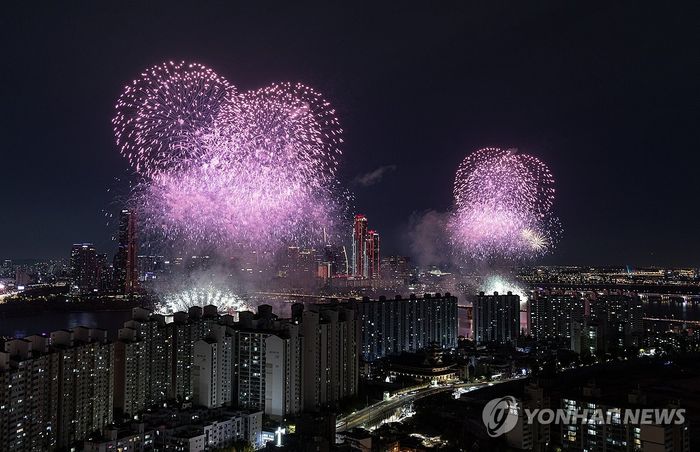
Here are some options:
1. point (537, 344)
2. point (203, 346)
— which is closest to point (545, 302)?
point (537, 344)

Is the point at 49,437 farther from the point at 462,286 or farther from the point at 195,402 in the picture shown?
the point at 462,286

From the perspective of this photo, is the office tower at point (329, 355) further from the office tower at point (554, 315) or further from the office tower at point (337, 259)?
the office tower at point (337, 259)

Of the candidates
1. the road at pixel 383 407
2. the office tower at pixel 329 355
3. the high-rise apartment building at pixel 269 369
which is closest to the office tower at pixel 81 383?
the high-rise apartment building at pixel 269 369

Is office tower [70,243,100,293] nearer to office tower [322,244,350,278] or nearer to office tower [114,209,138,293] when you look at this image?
office tower [114,209,138,293]

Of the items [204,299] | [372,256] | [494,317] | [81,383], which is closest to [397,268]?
[372,256]

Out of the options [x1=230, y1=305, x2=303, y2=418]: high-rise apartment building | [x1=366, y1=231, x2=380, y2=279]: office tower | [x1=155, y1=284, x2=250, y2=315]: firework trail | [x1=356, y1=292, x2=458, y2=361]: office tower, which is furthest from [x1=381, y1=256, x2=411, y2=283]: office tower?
[x1=230, y1=305, x2=303, y2=418]: high-rise apartment building

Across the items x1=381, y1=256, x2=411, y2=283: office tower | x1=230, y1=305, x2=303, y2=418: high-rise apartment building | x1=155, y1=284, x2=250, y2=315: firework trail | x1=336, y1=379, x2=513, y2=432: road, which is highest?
x1=381, y1=256, x2=411, y2=283: office tower

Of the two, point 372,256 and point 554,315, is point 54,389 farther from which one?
point 372,256
